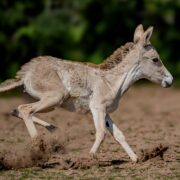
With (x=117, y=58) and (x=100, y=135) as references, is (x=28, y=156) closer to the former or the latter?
(x=100, y=135)

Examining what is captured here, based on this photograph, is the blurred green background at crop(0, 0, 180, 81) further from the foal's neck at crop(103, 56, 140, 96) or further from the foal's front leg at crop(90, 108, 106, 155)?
the foal's front leg at crop(90, 108, 106, 155)

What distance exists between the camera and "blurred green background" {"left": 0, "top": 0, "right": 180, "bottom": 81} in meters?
21.6

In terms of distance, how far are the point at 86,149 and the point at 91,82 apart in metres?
1.58

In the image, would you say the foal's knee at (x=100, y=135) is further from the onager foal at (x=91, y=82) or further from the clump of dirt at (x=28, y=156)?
the clump of dirt at (x=28, y=156)

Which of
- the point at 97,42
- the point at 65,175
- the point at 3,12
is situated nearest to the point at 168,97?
the point at 97,42

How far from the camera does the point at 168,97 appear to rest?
68.5 ft

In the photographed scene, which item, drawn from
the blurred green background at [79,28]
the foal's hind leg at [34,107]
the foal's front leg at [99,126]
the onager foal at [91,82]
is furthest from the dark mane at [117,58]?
the blurred green background at [79,28]

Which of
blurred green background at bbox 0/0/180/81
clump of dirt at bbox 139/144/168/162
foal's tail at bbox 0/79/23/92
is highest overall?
blurred green background at bbox 0/0/180/81

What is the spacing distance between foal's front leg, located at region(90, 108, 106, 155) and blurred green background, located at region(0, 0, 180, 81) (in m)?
11.1

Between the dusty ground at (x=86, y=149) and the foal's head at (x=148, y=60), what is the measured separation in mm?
984

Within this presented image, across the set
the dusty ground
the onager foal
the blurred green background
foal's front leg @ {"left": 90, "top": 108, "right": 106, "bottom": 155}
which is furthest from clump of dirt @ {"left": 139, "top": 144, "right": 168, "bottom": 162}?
the blurred green background

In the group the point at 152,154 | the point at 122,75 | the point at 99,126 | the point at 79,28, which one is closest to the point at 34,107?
the point at 99,126

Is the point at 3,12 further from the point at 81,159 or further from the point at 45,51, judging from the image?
the point at 81,159

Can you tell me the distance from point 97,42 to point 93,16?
818 millimetres
